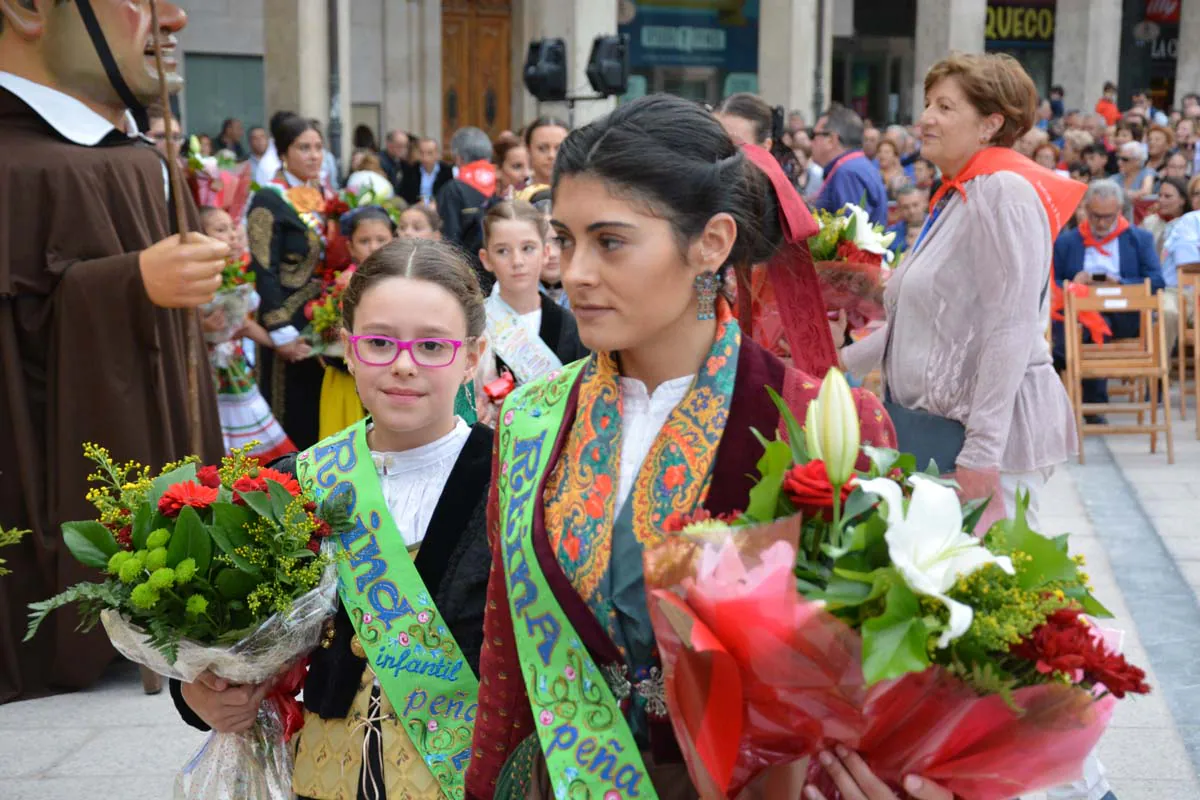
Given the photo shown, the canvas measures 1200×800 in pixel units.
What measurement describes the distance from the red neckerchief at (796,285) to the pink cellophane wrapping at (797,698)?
792 mm

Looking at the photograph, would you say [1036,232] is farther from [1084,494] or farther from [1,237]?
[1084,494]

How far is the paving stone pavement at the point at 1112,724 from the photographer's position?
4305 mm

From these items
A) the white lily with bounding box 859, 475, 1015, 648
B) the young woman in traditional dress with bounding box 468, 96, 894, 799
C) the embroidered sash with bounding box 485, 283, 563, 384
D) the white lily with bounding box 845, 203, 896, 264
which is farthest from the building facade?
the white lily with bounding box 859, 475, 1015, 648

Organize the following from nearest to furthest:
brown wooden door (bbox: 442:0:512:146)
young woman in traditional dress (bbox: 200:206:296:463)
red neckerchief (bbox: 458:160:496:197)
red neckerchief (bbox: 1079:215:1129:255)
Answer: young woman in traditional dress (bbox: 200:206:296:463) → red neckerchief (bbox: 458:160:496:197) → red neckerchief (bbox: 1079:215:1129:255) → brown wooden door (bbox: 442:0:512:146)

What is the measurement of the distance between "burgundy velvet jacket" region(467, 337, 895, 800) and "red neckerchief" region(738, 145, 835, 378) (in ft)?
0.91

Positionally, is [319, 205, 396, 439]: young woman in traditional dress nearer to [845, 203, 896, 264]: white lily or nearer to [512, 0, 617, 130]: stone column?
[845, 203, 896, 264]: white lily

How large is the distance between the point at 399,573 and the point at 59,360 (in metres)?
2.78

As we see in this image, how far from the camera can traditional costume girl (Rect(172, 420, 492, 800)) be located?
2.54 meters

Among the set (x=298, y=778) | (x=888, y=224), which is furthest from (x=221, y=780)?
(x=888, y=224)

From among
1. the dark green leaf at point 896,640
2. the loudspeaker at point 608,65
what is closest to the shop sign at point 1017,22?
the loudspeaker at point 608,65

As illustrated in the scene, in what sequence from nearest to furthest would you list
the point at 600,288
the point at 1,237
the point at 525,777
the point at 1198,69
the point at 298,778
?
the point at 600,288
the point at 525,777
the point at 298,778
the point at 1,237
the point at 1198,69

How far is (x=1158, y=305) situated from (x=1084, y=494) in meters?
1.73

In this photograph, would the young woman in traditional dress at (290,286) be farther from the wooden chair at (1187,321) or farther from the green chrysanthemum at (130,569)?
the wooden chair at (1187,321)

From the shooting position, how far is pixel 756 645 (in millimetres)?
1653
